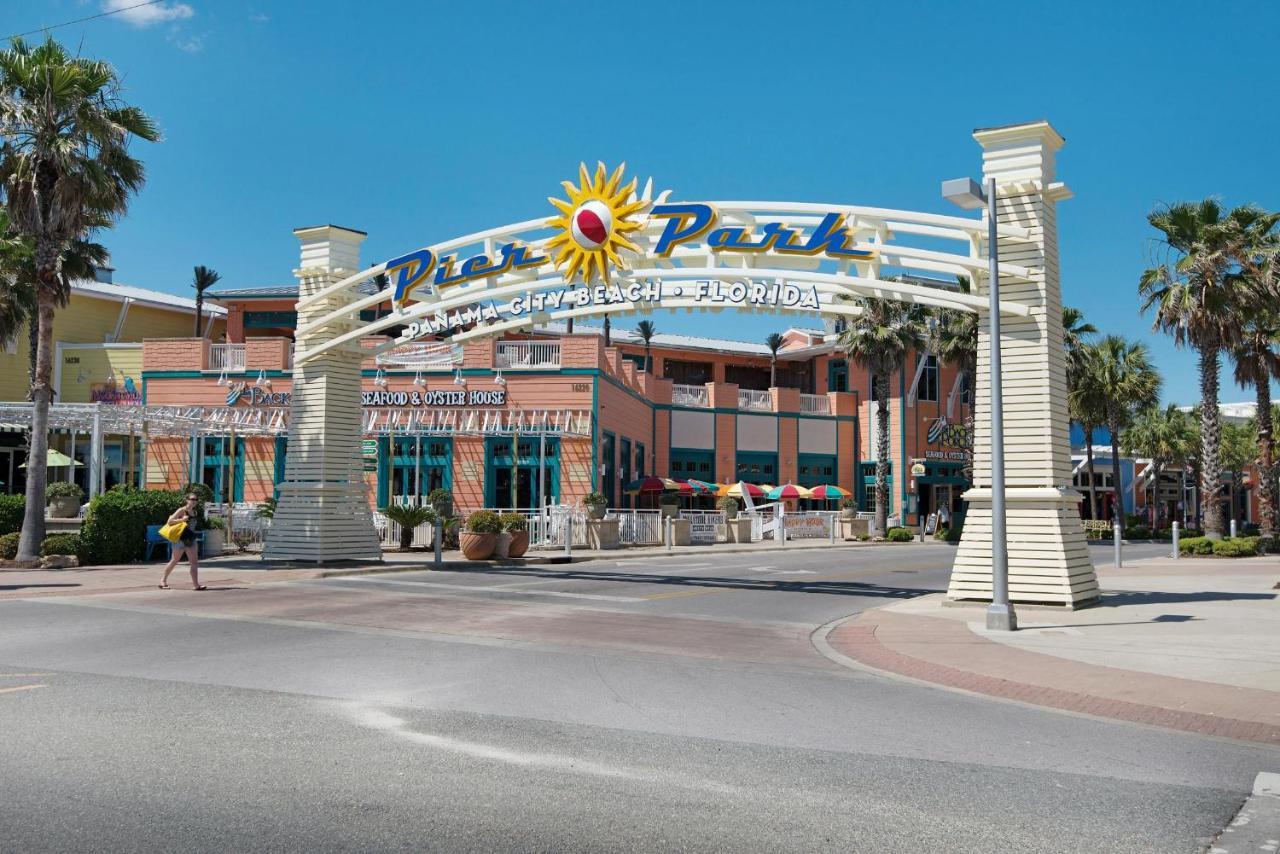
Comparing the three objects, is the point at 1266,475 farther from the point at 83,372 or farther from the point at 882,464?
the point at 83,372

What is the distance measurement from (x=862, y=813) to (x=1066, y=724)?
11.1 ft

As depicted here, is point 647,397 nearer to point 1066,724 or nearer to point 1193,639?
point 1193,639

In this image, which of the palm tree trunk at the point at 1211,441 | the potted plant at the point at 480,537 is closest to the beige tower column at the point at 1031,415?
the potted plant at the point at 480,537

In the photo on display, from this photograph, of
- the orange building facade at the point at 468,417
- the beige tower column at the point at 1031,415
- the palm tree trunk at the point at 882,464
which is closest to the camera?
the beige tower column at the point at 1031,415

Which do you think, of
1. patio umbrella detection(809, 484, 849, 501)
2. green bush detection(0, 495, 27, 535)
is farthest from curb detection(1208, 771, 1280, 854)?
patio umbrella detection(809, 484, 849, 501)

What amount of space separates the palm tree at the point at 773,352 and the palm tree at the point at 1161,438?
19.6m

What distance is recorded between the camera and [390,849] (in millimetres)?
4945

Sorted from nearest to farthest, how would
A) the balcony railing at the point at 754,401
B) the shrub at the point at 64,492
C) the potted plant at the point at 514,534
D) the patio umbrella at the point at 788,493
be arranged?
the potted plant at the point at 514,534 → the shrub at the point at 64,492 → the patio umbrella at the point at 788,493 → the balcony railing at the point at 754,401

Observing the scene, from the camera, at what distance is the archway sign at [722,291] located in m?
16.0

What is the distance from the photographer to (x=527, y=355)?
39688 millimetres

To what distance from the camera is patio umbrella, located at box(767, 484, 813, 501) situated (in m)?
47.7

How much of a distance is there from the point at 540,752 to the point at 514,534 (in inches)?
797

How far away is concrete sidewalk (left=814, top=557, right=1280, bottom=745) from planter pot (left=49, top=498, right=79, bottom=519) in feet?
80.2

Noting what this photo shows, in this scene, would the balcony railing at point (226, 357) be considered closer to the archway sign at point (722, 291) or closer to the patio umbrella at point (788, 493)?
the archway sign at point (722, 291)
